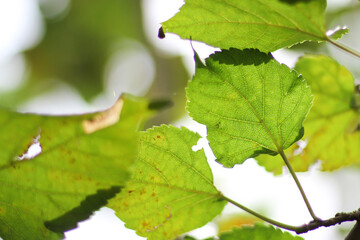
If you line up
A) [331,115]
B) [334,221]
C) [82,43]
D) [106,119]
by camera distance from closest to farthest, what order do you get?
[106,119], [334,221], [331,115], [82,43]

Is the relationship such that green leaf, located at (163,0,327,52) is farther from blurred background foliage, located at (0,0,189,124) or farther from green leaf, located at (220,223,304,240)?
blurred background foliage, located at (0,0,189,124)

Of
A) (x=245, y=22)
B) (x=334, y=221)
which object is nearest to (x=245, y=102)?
(x=245, y=22)

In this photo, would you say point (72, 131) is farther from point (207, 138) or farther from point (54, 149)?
point (207, 138)

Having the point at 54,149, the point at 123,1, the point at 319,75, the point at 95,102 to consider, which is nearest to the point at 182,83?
the point at 95,102

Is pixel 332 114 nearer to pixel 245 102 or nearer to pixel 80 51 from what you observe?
pixel 245 102

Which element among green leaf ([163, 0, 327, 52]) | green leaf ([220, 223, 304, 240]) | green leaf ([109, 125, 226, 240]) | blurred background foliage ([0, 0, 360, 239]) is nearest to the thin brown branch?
green leaf ([220, 223, 304, 240])

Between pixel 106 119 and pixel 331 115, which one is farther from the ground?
pixel 331 115
